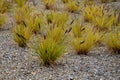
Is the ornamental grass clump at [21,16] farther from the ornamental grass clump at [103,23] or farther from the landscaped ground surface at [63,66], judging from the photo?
the ornamental grass clump at [103,23]

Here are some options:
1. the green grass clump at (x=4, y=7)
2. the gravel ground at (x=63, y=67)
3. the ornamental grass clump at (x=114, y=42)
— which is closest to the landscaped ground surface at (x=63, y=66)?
the gravel ground at (x=63, y=67)

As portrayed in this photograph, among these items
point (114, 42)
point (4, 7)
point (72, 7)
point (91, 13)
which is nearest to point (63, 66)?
point (114, 42)

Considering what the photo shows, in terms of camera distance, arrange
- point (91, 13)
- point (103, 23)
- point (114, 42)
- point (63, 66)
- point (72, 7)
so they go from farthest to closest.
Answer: point (72, 7) < point (91, 13) < point (103, 23) < point (114, 42) < point (63, 66)

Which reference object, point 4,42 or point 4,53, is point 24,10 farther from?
point 4,53

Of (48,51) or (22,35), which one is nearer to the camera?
(48,51)

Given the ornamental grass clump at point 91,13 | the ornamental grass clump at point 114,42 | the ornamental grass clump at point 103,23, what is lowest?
the ornamental grass clump at point 114,42

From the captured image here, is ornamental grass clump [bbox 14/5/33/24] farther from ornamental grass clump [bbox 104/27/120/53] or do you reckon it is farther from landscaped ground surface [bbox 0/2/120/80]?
ornamental grass clump [bbox 104/27/120/53]

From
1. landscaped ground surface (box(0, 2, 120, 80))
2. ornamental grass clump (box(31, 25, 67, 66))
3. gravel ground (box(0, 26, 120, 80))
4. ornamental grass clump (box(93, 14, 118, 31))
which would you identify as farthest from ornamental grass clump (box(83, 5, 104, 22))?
ornamental grass clump (box(31, 25, 67, 66))

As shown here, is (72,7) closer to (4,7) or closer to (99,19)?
(99,19)

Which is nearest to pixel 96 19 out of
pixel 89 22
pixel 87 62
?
pixel 89 22
